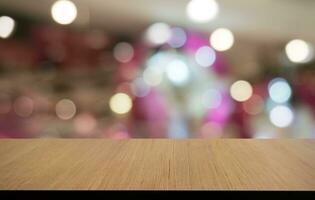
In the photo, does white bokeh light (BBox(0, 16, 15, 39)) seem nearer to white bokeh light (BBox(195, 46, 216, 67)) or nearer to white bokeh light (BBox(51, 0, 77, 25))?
white bokeh light (BBox(51, 0, 77, 25))

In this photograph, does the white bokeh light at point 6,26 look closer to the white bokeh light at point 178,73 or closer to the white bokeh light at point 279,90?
the white bokeh light at point 178,73

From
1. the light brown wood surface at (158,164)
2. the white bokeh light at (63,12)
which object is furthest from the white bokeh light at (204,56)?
the light brown wood surface at (158,164)

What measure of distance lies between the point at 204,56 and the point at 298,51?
23 cm

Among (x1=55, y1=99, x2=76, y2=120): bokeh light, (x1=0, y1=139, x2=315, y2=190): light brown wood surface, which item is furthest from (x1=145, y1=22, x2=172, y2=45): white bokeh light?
(x1=0, y1=139, x2=315, y2=190): light brown wood surface

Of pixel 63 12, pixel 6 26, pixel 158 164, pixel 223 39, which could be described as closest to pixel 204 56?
pixel 223 39

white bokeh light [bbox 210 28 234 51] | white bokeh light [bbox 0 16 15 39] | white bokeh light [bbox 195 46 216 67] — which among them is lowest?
white bokeh light [bbox 195 46 216 67]

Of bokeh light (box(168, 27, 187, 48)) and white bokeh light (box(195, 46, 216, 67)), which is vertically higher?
bokeh light (box(168, 27, 187, 48))

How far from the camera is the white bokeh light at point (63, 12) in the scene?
117cm

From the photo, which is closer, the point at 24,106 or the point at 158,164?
the point at 158,164

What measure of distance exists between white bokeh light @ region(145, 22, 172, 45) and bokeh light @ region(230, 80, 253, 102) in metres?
0.20

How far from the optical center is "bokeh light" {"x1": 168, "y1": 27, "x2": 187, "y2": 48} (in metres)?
1.18

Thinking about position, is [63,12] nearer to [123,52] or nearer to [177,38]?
[123,52]

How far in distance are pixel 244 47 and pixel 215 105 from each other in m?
0.16

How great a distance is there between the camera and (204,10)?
117 centimetres
